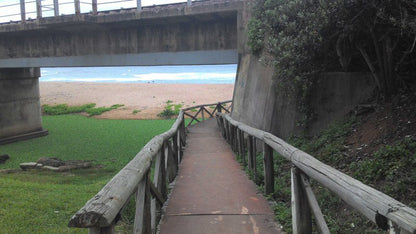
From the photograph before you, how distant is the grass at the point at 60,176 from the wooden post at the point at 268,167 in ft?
8.29

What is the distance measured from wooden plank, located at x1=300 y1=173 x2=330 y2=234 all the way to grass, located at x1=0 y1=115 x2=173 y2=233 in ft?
10.3

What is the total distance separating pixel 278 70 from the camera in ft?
27.0

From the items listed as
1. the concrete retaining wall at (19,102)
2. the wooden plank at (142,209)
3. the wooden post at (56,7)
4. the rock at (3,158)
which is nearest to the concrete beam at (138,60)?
the wooden post at (56,7)

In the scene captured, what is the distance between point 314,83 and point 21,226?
621 cm

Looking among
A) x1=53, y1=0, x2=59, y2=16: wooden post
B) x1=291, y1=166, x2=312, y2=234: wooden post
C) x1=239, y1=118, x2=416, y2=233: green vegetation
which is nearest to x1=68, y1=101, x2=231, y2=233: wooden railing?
x1=291, y1=166, x2=312, y2=234: wooden post

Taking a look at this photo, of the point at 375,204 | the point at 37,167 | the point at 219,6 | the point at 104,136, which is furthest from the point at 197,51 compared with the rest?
the point at 375,204

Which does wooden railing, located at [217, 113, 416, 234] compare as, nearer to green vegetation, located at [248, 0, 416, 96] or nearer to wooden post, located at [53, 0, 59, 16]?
green vegetation, located at [248, 0, 416, 96]

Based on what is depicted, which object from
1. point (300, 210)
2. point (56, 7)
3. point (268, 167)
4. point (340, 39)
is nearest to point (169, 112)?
point (56, 7)

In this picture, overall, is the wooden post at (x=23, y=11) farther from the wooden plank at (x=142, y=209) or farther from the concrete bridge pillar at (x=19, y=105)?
the wooden plank at (x=142, y=209)

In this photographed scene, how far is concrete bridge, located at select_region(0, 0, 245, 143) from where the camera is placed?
12.3 m

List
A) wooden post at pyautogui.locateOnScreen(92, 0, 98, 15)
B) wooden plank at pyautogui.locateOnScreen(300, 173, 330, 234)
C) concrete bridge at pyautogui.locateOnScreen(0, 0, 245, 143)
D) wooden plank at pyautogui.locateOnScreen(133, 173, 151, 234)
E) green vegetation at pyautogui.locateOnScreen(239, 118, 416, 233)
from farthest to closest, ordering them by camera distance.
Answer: wooden post at pyautogui.locateOnScreen(92, 0, 98, 15)
concrete bridge at pyautogui.locateOnScreen(0, 0, 245, 143)
green vegetation at pyautogui.locateOnScreen(239, 118, 416, 233)
wooden plank at pyautogui.locateOnScreen(133, 173, 151, 234)
wooden plank at pyautogui.locateOnScreen(300, 173, 330, 234)

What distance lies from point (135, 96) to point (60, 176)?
30.7 m

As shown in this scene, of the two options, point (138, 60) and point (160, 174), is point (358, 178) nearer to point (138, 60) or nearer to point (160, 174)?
point (160, 174)

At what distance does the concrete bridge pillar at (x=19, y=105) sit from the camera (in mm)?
19172
